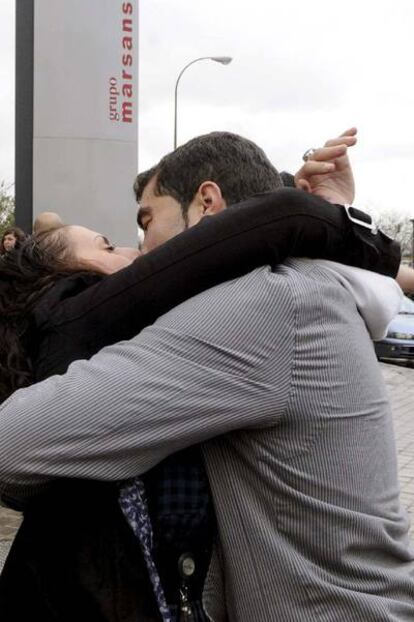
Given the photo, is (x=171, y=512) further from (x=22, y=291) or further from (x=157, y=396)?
(x=22, y=291)

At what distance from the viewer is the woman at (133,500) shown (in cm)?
132

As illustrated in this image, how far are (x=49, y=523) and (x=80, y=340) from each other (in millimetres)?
311

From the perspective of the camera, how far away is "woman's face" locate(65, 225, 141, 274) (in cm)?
185

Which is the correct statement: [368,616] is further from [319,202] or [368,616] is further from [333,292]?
[319,202]

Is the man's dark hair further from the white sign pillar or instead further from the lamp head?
the lamp head

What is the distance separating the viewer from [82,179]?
23.1 ft

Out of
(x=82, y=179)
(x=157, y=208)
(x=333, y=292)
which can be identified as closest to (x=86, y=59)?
(x=82, y=179)

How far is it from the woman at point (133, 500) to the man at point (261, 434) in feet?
0.13

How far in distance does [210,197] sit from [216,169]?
60 millimetres

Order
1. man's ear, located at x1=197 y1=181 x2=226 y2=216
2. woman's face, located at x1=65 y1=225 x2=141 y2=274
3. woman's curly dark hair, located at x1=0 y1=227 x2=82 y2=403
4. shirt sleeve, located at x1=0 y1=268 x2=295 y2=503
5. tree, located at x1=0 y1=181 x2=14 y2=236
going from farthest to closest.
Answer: tree, located at x1=0 y1=181 x2=14 y2=236, woman's face, located at x1=65 y1=225 x2=141 y2=274, man's ear, located at x1=197 y1=181 x2=226 y2=216, woman's curly dark hair, located at x1=0 y1=227 x2=82 y2=403, shirt sleeve, located at x1=0 y1=268 x2=295 y2=503

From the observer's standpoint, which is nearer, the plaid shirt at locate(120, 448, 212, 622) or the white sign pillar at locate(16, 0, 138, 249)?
the plaid shirt at locate(120, 448, 212, 622)

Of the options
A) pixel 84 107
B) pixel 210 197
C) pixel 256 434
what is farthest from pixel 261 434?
pixel 84 107

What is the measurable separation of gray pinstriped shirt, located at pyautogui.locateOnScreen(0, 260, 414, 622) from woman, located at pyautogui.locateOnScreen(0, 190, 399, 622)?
1.6 inches

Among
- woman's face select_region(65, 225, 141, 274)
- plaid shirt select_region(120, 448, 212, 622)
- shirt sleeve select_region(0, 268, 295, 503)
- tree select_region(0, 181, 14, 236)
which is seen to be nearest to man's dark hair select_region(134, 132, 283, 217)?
woman's face select_region(65, 225, 141, 274)
